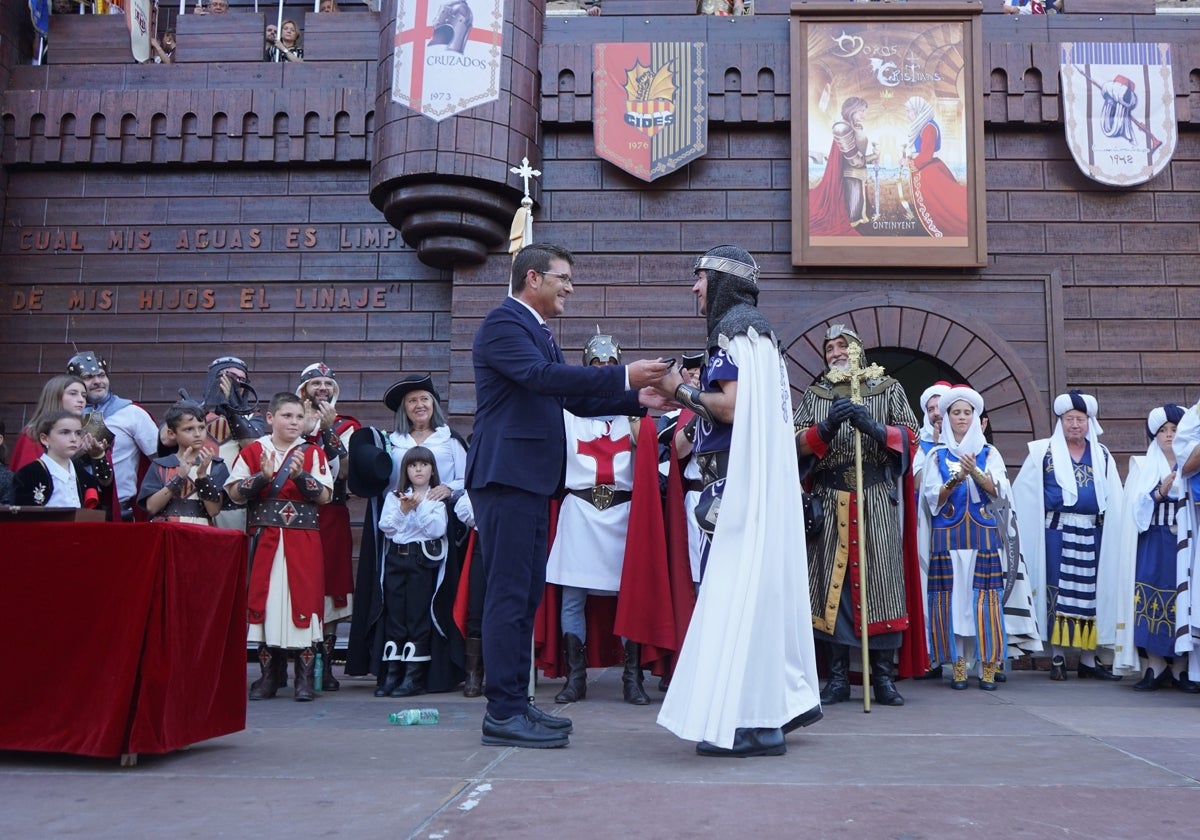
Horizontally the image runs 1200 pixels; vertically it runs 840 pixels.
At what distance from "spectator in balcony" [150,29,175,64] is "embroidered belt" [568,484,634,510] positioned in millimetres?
7873

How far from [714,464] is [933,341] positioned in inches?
254

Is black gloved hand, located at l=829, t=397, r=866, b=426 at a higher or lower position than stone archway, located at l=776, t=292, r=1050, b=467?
lower

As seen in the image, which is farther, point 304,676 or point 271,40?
point 271,40

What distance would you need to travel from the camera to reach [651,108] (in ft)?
33.3

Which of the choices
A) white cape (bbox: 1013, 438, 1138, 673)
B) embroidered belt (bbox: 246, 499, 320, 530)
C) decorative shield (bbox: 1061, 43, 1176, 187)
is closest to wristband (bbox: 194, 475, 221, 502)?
embroidered belt (bbox: 246, 499, 320, 530)

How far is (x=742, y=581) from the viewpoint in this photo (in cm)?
372

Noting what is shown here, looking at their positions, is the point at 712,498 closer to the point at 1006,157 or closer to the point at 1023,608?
the point at 1023,608

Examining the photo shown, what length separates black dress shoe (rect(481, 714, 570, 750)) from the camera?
3.83 meters

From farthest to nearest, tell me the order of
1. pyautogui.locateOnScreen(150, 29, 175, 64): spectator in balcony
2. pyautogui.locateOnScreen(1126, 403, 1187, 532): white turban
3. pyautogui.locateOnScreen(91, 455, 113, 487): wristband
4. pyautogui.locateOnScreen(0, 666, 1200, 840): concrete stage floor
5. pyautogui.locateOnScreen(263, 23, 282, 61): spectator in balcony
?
pyautogui.locateOnScreen(150, 29, 175, 64): spectator in balcony < pyautogui.locateOnScreen(263, 23, 282, 61): spectator in balcony < pyautogui.locateOnScreen(1126, 403, 1187, 532): white turban < pyautogui.locateOnScreen(91, 455, 113, 487): wristband < pyautogui.locateOnScreen(0, 666, 1200, 840): concrete stage floor

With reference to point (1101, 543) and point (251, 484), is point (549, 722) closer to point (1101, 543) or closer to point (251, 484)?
point (251, 484)

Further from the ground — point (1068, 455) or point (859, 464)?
point (1068, 455)

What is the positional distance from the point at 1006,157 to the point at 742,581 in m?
7.92

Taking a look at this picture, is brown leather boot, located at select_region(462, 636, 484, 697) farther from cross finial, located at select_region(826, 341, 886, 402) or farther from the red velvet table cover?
cross finial, located at select_region(826, 341, 886, 402)

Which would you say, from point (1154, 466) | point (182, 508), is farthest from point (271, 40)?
point (1154, 466)
